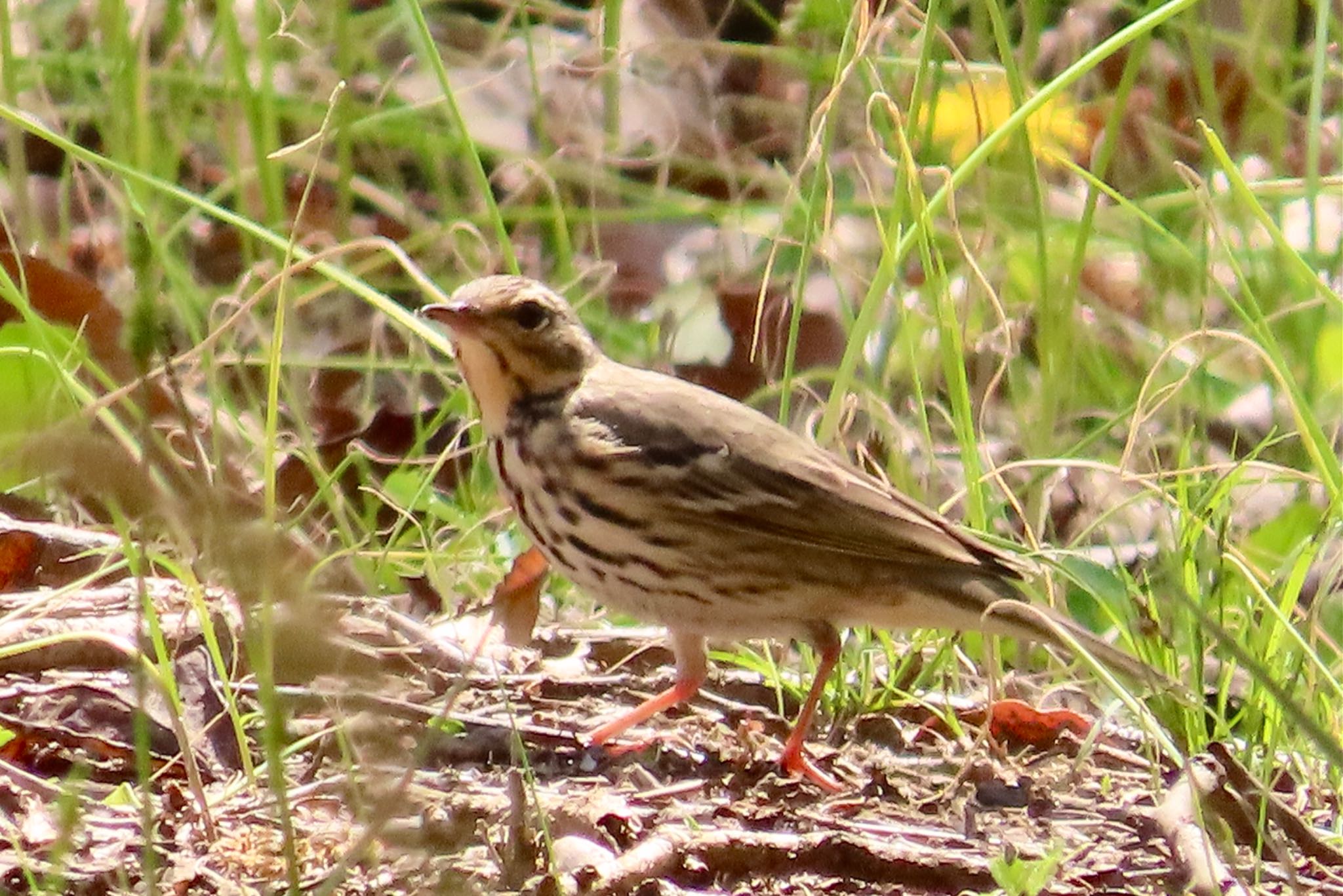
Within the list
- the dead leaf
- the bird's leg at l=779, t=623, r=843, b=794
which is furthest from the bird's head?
the bird's leg at l=779, t=623, r=843, b=794

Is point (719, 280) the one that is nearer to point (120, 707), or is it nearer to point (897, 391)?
point (897, 391)

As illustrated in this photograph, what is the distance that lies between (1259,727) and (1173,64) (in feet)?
19.2

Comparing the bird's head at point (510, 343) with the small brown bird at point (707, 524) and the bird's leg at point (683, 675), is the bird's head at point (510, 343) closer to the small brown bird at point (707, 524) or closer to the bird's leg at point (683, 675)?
the small brown bird at point (707, 524)

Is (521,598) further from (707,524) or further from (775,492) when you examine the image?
(775,492)

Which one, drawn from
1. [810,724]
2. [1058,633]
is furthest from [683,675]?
[1058,633]

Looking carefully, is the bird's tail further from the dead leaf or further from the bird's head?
the bird's head

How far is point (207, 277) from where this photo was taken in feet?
22.0

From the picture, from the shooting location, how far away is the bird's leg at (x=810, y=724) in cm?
361

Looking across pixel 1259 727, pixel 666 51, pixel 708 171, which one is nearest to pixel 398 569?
pixel 1259 727

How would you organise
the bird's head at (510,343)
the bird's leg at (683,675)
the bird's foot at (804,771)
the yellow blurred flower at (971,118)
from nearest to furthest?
the bird's foot at (804,771) < the bird's leg at (683,675) < the bird's head at (510,343) < the yellow blurred flower at (971,118)

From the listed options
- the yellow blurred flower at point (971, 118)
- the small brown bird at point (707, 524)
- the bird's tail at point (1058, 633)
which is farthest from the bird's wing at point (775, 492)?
the yellow blurred flower at point (971, 118)

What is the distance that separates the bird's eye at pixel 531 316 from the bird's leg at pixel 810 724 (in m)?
0.85

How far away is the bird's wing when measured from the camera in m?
3.94

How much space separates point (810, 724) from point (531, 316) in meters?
1.01
